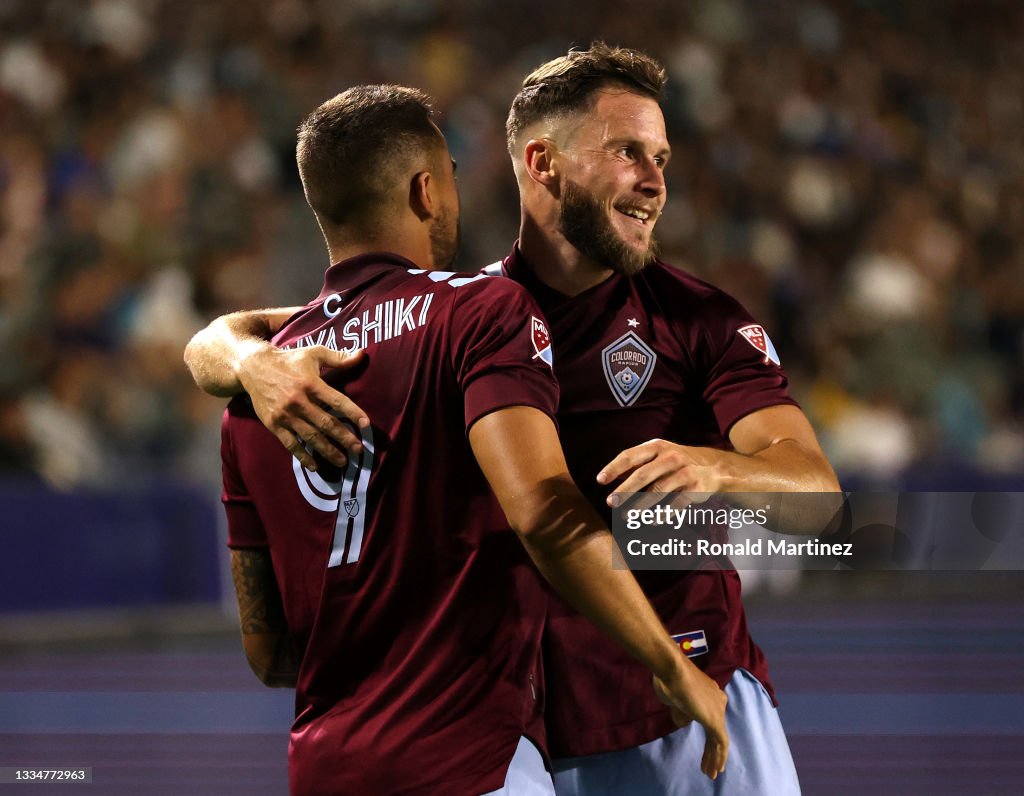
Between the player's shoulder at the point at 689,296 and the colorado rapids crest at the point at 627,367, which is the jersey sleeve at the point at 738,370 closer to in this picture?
the player's shoulder at the point at 689,296

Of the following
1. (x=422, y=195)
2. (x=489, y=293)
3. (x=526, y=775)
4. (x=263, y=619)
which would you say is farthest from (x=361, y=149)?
(x=526, y=775)

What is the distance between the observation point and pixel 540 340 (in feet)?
7.78

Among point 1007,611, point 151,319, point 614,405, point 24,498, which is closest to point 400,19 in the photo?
point 151,319

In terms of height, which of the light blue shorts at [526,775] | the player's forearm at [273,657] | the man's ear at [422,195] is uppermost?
the man's ear at [422,195]

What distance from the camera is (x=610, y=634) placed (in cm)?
227

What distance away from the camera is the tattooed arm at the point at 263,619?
2756mm

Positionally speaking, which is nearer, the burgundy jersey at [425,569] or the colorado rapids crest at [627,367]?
the burgundy jersey at [425,569]

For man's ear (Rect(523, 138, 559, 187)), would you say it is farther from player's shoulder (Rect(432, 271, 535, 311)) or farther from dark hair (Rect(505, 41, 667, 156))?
player's shoulder (Rect(432, 271, 535, 311))

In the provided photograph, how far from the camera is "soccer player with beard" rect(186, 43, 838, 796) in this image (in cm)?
285

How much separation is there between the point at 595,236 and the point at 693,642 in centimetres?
90

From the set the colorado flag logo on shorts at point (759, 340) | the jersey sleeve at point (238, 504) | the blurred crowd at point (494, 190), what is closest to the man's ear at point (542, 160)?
the colorado flag logo on shorts at point (759, 340)

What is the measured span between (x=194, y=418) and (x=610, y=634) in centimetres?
637

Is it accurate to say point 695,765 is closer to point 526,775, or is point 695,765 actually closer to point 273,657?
point 526,775

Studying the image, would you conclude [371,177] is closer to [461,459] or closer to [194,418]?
[461,459]
